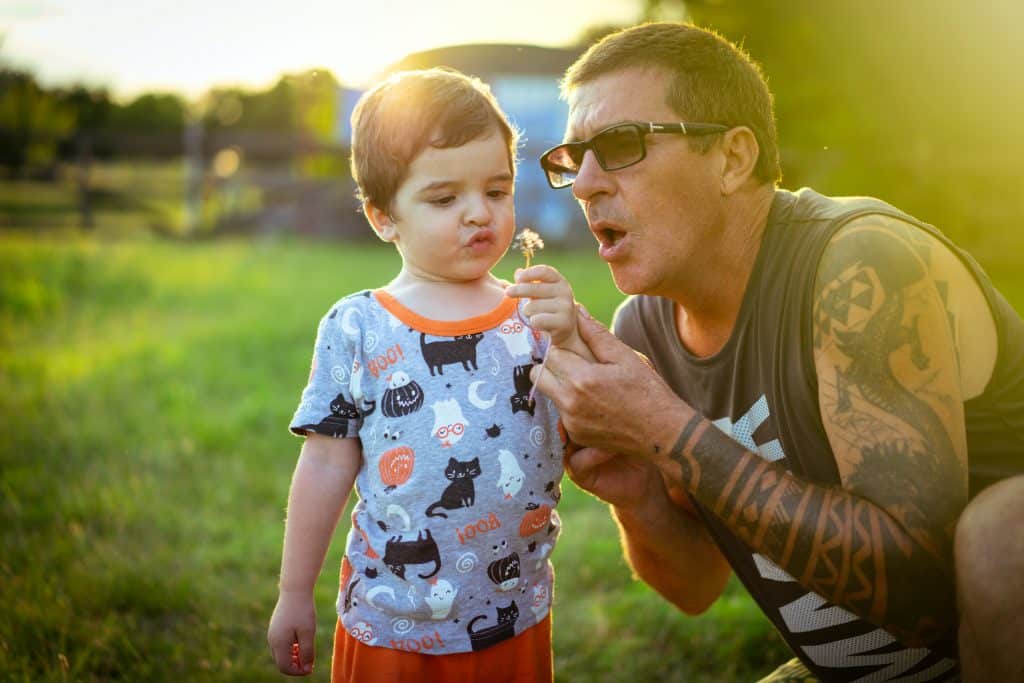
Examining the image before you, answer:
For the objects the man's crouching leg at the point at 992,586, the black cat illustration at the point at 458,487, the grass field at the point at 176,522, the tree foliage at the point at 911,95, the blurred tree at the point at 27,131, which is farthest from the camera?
the blurred tree at the point at 27,131

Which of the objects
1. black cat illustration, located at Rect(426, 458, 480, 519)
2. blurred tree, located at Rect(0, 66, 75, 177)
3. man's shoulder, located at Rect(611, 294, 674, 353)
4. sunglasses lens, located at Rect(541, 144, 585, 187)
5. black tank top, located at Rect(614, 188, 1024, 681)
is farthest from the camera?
blurred tree, located at Rect(0, 66, 75, 177)

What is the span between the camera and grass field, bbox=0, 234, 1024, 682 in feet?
11.2

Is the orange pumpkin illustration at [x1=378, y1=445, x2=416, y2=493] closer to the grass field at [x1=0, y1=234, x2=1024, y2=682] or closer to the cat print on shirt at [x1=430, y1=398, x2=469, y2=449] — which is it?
the cat print on shirt at [x1=430, y1=398, x2=469, y2=449]

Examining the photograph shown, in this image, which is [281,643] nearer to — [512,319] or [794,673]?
[512,319]

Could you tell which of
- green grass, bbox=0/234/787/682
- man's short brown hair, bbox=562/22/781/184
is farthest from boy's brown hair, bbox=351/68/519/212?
green grass, bbox=0/234/787/682

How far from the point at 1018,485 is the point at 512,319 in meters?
1.25

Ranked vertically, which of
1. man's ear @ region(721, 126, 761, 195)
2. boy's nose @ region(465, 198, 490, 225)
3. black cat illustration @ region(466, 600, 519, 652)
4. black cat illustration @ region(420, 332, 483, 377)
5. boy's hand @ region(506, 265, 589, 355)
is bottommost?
black cat illustration @ region(466, 600, 519, 652)

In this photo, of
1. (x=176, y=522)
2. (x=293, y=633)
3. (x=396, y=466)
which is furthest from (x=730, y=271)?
(x=176, y=522)

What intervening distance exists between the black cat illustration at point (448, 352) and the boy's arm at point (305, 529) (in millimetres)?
292

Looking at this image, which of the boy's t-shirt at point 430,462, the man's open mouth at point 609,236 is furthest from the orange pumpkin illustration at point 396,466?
the man's open mouth at point 609,236

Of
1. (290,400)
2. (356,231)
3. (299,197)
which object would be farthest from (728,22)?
(290,400)

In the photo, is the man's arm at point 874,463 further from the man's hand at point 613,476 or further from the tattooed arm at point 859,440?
the man's hand at point 613,476

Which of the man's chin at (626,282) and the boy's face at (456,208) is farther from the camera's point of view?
the man's chin at (626,282)

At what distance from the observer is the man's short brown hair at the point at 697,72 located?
2.69m
